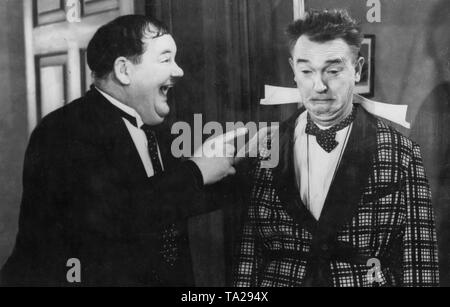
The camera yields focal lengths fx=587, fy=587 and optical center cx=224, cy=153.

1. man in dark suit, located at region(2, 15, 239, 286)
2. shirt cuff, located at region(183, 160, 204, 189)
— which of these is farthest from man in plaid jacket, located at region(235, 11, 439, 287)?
man in dark suit, located at region(2, 15, 239, 286)

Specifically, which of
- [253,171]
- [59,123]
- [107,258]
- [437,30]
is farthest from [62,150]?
[437,30]

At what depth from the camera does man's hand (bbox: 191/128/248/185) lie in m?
2.59

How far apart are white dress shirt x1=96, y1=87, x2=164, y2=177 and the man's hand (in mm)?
200

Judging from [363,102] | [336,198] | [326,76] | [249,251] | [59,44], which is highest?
[59,44]

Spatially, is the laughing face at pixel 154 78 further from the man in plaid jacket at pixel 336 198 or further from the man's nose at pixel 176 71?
the man in plaid jacket at pixel 336 198

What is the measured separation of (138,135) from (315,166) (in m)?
0.79

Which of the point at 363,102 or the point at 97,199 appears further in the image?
the point at 363,102

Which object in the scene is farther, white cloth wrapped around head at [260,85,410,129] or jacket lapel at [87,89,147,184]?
white cloth wrapped around head at [260,85,410,129]

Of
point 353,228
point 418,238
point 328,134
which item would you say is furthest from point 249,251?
point 418,238

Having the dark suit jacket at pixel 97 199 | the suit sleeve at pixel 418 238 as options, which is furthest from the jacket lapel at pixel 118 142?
the suit sleeve at pixel 418 238

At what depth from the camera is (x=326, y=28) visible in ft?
8.33

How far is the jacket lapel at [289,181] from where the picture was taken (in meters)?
2.54

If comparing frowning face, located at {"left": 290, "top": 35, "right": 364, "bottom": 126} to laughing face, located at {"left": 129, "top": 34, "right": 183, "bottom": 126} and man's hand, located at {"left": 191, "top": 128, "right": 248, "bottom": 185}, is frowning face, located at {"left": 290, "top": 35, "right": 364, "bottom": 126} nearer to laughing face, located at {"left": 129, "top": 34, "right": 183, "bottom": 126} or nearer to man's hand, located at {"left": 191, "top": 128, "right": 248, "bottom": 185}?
man's hand, located at {"left": 191, "top": 128, "right": 248, "bottom": 185}

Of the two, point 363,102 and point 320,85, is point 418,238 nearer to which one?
point 363,102
